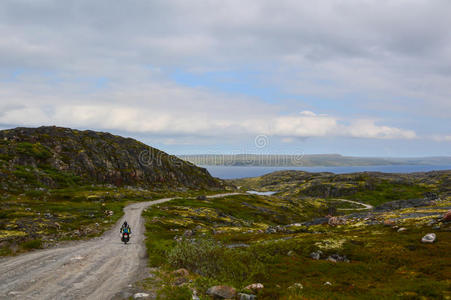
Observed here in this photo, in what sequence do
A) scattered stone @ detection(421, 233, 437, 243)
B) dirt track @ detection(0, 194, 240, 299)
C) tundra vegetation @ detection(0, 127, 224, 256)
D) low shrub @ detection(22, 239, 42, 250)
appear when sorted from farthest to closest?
1. tundra vegetation @ detection(0, 127, 224, 256)
2. scattered stone @ detection(421, 233, 437, 243)
3. low shrub @ detection(22, 239, 42, 250)
4. dirt track @ detection(0, 194, 240, 299)

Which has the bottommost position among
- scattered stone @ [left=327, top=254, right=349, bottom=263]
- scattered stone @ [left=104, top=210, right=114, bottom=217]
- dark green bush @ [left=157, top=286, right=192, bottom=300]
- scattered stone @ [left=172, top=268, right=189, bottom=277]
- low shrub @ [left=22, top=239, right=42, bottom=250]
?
scattered stone @ [left=104, top=210, right=114, bottom=217]

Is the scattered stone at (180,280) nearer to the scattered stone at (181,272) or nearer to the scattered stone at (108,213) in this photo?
the scattered stone at (181,272)

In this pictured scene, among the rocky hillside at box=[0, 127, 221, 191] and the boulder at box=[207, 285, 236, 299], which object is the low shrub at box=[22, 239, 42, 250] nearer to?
the boulder at box=[207, 285, 236, 299]

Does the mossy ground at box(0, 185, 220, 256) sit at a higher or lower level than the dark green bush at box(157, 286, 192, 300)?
lower

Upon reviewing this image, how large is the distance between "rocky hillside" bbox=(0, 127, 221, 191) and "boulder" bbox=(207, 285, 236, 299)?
91.8m

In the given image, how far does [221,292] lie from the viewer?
1803 centimetres

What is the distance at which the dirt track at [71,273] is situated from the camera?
717 inches

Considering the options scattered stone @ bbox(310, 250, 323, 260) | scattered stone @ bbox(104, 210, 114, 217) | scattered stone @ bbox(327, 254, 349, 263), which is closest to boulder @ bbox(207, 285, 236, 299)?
scattered stone @ bbox(310, 250, 323, 260)

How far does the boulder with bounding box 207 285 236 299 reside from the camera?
17781 mm

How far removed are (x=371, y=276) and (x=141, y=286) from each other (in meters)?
21.6

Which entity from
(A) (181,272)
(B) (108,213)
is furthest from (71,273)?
(B) (108,213)

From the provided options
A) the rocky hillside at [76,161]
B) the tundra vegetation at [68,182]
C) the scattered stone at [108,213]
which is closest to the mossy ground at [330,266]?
the tundra vegetation at [68,182]

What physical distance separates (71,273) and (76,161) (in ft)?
437

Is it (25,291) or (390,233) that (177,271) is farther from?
(390,233)
